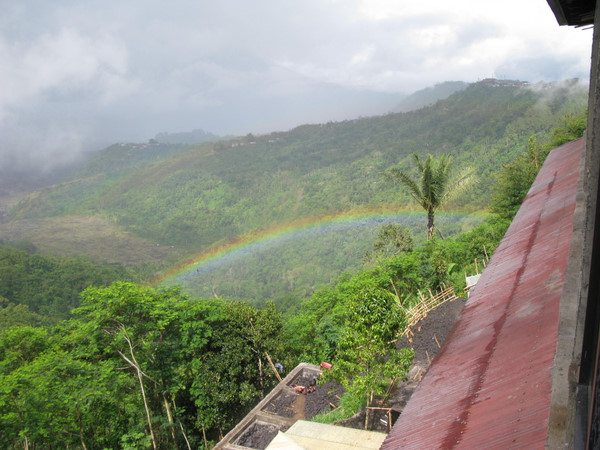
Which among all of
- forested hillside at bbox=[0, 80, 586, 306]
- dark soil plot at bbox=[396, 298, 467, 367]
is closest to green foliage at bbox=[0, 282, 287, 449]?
dark soil plot at bbox=[396, 298, 467, 367]

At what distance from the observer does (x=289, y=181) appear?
11288 centimetres

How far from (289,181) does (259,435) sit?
101m

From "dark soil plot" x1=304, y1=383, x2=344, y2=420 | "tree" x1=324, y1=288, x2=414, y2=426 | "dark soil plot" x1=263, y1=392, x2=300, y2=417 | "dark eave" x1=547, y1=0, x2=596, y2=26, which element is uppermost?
"dark eave" x1=547, y1=0, x2=596, y2=26

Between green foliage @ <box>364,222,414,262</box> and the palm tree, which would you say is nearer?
the palm tree

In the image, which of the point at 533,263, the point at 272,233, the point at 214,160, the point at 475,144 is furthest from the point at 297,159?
the point at 533,263

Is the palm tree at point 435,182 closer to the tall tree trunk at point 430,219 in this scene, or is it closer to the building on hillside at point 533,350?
the tall tree trunk at point 430,219

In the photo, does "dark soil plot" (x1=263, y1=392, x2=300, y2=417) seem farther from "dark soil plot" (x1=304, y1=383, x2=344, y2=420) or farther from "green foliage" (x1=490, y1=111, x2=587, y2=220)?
"green foliage" (x1=490, y1=111, x2=587, y2=220)

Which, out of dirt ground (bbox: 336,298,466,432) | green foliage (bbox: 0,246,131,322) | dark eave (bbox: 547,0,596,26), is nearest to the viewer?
dark eave (bbox: 547,0,596,26)

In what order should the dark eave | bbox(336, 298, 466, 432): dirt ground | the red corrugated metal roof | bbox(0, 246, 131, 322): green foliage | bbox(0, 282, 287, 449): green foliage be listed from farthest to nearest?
bbox(0, 246, 131, 322): green foliage
bbox(0, 282, 287, 449): green foliage
bbox(336, 298, 466, 432): dirt ground
the dark eave
the red corrugated metal roof

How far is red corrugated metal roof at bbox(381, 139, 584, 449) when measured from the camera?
2097mm

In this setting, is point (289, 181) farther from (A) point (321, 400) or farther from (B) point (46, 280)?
(A) point (321, 400)

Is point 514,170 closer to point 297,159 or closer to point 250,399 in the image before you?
point 250,399

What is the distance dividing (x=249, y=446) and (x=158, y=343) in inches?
203

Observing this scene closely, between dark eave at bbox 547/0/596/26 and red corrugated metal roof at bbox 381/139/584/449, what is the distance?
1.93 meters
